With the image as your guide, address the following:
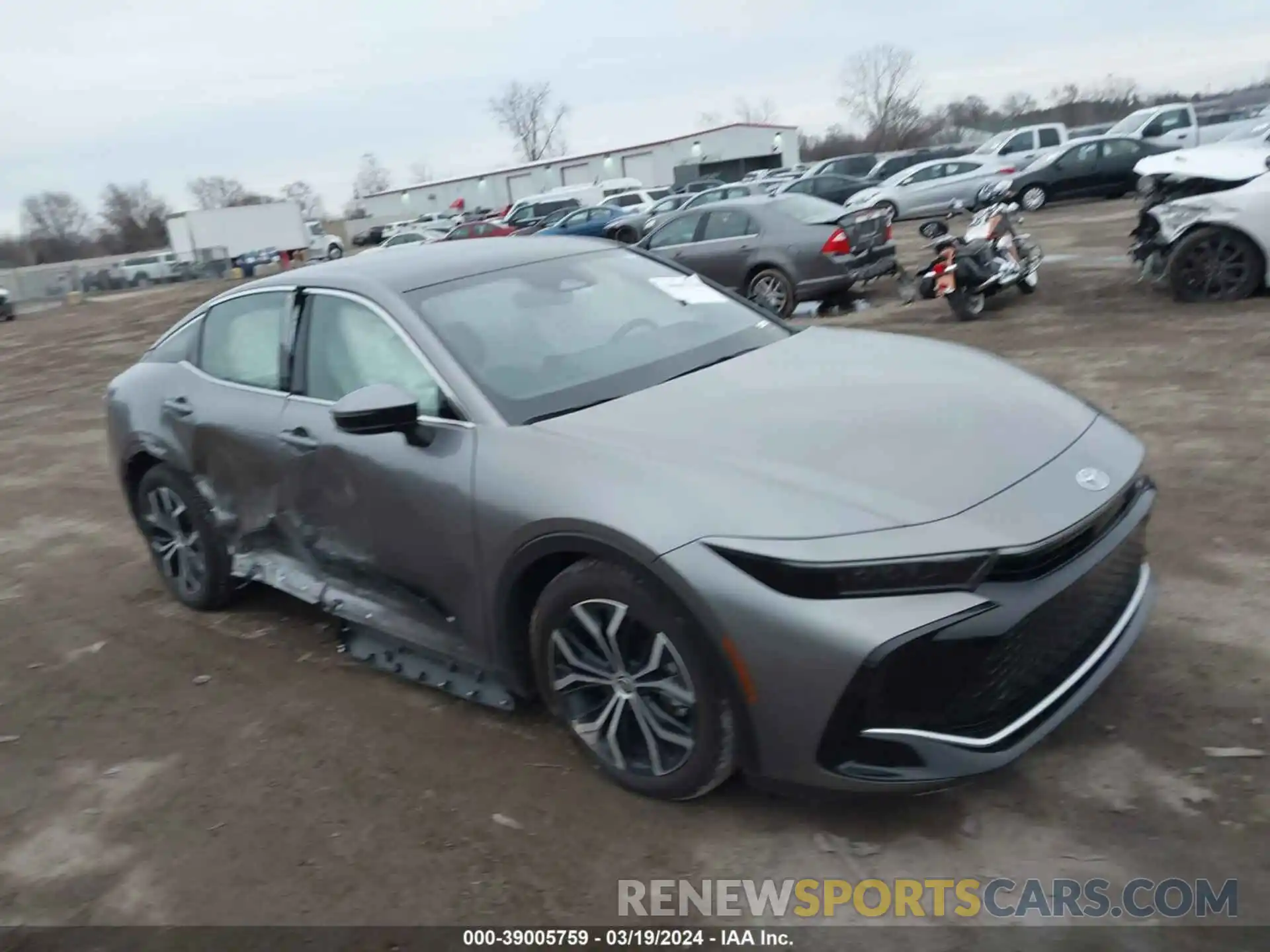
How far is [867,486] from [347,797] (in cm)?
200

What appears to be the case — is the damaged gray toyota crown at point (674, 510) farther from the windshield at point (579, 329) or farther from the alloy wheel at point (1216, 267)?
the alloy wheel at point (1216, 267)

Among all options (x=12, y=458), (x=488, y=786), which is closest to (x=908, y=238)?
(x=12, y=458)

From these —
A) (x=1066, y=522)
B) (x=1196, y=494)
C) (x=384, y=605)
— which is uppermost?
(x=1066, y=522)

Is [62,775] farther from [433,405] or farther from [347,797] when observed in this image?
[433,405]

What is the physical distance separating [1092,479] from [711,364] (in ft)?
4.58

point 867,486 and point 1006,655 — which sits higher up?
point 867,486

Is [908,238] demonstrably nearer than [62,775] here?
No

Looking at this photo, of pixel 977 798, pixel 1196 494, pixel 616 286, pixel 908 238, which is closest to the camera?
pixel 977 798

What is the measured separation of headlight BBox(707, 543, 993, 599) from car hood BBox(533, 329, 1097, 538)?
0.11 metres

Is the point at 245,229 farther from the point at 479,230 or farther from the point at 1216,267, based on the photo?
the point at 1216,267

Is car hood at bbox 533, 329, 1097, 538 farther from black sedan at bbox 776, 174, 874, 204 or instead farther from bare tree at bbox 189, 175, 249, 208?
bare tree at bbox 189, 175, 249, 208

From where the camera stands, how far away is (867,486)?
2826 mm

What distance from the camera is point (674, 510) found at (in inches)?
113

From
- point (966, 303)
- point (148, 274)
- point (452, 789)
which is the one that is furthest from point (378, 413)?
point (148, 274)
